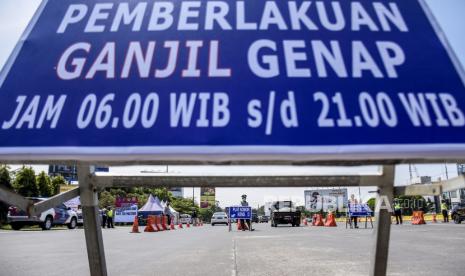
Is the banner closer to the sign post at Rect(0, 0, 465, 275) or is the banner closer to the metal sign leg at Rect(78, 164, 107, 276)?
the metal sign leg at Rect(78, 164, 107, 276)

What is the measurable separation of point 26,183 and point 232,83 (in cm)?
4063

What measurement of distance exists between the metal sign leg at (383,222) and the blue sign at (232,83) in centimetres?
44

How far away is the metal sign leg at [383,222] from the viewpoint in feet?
5.35

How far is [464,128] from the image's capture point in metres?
1.23

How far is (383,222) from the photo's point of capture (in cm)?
165

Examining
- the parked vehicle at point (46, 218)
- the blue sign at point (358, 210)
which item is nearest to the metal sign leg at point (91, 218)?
the parked vehicle at point (46, 218)

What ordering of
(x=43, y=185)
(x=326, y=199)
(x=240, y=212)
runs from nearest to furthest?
(x=240, y=212)
(x=43, y=185)
(x=326, y=199)

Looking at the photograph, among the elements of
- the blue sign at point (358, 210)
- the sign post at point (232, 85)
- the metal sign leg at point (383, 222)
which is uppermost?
the sign post at point (232, 85)

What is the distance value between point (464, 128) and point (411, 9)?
1.54 ft

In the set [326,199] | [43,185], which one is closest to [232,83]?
[43,185]

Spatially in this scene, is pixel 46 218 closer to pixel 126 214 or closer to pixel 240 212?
pixel 240 212

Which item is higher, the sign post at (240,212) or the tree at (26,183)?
the tree at (26,183)

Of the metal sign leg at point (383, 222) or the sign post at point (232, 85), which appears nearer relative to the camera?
the sign post at point (232, 85)

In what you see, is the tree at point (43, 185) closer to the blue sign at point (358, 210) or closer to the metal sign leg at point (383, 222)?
the blue sign at point (358, 210)
